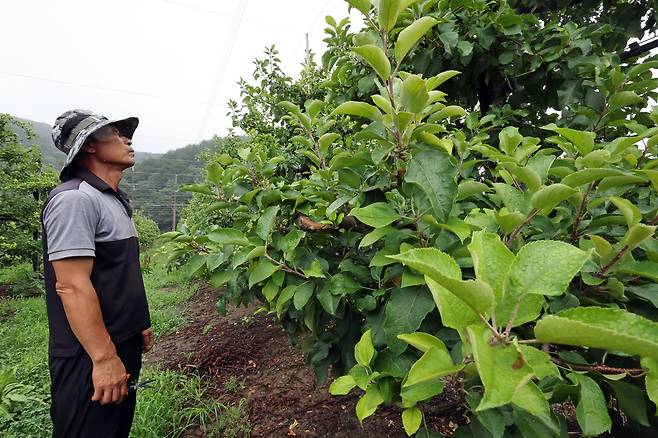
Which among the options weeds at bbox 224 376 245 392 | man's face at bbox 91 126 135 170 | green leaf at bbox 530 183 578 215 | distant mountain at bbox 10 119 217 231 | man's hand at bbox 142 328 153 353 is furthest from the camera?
distant mountain at bbox 10 119 217 231

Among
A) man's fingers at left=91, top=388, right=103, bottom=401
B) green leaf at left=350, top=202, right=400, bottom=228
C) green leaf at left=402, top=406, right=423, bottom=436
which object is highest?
green leaf at left=350, top=202, right=400, bottom=228

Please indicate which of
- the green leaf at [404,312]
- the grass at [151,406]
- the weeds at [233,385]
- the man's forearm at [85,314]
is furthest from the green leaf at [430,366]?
the weeds at [233,385]

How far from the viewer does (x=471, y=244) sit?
21.2 inches

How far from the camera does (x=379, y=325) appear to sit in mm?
1071

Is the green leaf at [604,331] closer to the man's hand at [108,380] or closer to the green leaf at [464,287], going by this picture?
the green leaf at [464,287]

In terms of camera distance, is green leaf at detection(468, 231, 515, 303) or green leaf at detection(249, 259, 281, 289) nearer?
green leaf at detection(468, 231, 515, 303)

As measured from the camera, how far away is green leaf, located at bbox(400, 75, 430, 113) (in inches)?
30.5

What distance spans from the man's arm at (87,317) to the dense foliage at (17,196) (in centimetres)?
747

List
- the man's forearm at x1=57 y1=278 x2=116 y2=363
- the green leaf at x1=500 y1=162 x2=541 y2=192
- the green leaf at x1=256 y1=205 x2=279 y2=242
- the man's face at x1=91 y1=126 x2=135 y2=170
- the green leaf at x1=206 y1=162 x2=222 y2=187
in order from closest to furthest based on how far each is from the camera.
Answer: the green leaf at x1=500 y1=162 x2=541 y2=192, the green leaf at x1=256 y1=205 x2=279 y2=242, the green leaf at x1=206 y1=162 x2=222 y2=187, the man's forearm at x1=57 y1=278 x2=116 y2=363, the man's face at x1=91 y1=126 x2=135 y2=170

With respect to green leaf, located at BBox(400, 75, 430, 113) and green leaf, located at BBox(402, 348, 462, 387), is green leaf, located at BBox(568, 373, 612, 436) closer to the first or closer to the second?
green leaf, located at BBox(402, 348, 462, 387)

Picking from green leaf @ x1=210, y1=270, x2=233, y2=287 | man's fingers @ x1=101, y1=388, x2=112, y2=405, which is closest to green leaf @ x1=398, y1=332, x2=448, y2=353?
green leaf @ x1=210, y1=270, x2=233, y2=287

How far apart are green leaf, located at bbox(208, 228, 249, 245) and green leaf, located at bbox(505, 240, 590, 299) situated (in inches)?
30.4

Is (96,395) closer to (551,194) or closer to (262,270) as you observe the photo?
(262,270)

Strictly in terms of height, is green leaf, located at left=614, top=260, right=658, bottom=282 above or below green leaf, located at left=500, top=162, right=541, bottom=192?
below
